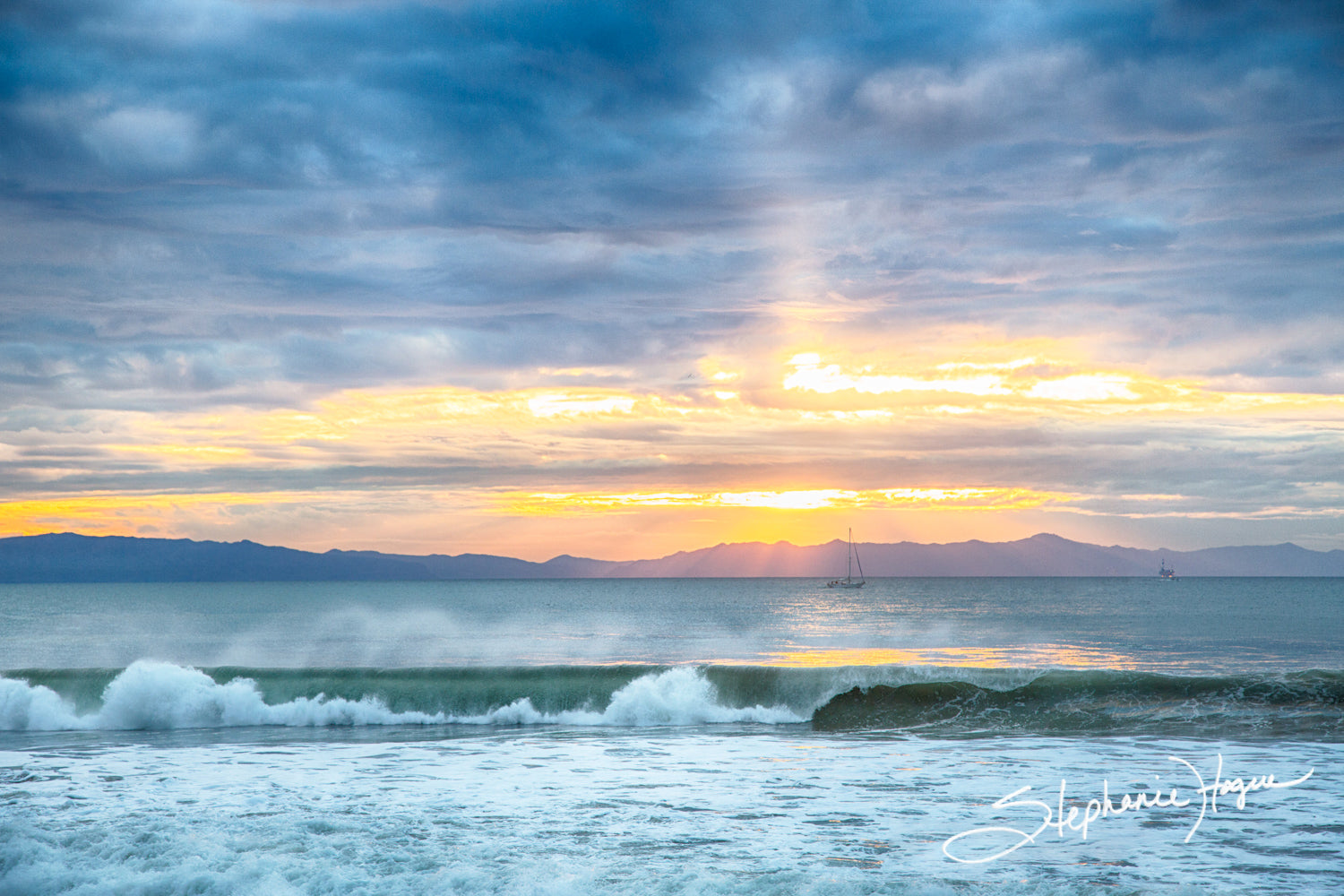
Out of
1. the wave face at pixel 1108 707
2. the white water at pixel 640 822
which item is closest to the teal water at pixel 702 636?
the wave face at pixel 1108 707

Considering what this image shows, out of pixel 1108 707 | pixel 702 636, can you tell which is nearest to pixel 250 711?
pixel 1108 707

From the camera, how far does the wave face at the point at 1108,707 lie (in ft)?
64.2

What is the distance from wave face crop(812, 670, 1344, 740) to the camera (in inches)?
771

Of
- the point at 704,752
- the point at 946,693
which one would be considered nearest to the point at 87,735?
the point at 704,752

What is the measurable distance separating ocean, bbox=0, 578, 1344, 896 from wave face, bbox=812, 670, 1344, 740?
0.30ft

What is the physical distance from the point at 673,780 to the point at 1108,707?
41.4ft

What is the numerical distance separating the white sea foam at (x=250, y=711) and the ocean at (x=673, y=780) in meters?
0.07

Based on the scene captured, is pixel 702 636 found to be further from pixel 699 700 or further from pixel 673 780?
pixel 673 780

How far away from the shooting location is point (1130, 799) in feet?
42.2
